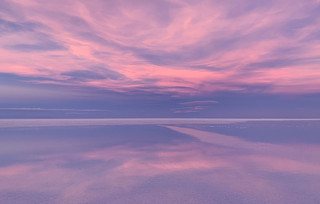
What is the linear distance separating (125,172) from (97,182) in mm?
1212

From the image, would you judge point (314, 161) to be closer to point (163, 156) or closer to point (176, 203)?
point (163, 156)

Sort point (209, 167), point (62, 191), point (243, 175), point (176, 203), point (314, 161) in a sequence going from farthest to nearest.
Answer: point (314, 161), point (209, 167), point (243, 175), point (62, 191), point (176, 203)

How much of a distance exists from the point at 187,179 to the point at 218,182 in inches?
33.4

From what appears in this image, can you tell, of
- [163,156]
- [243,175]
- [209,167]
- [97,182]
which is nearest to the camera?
[97,182]

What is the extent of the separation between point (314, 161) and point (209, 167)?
4.07m

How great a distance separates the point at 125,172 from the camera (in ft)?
25.2

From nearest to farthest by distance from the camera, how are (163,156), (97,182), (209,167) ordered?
1. (97,182)
2. (209,167)
3. (163,156)

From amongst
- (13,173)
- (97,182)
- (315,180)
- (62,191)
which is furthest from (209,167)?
(13,173)

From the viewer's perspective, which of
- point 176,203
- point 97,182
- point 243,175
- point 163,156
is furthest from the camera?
point 163,156

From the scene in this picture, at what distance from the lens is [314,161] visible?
29.7 feet

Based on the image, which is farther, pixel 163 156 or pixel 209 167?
pixel 163 156

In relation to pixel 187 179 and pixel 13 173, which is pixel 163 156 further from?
pixel 13 173

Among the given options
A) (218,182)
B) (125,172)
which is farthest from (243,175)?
(125,172)

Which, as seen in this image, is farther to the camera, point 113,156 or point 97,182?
point 113,156
